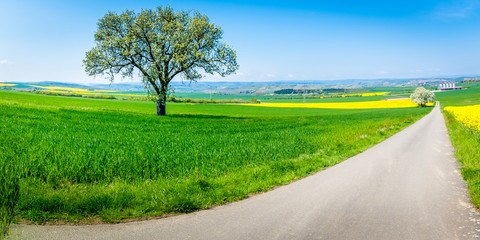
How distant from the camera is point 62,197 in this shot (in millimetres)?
5980

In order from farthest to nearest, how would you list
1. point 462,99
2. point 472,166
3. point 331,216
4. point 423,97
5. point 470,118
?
point 462,99
point 423,97
point 470,118
point 472,166
point 331,216

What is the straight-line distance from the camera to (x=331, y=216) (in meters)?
6.01

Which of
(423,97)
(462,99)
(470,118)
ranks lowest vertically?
(470,118)

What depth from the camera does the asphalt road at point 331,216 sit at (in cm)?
506

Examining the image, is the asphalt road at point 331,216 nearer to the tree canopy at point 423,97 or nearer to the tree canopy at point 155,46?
the tree canopy at point 155,46

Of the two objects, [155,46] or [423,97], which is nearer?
[155,46]

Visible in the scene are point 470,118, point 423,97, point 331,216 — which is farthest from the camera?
point 423,97

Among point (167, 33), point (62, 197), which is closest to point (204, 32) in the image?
point (167, 33)

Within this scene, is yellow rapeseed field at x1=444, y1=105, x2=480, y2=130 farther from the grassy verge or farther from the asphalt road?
the asphalt road

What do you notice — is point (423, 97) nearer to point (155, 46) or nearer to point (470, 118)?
point (470, 118)

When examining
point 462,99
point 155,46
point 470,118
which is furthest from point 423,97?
point 155,46

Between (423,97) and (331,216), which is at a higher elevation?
(423,97)

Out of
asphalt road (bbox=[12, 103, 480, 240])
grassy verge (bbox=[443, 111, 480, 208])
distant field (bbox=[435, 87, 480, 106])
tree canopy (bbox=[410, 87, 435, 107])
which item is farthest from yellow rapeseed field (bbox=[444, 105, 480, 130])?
tree canopy (bbox=[410, 87, 435, 107])

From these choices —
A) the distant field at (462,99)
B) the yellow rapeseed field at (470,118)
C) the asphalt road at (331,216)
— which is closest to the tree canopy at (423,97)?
the distant field at (462,99)
